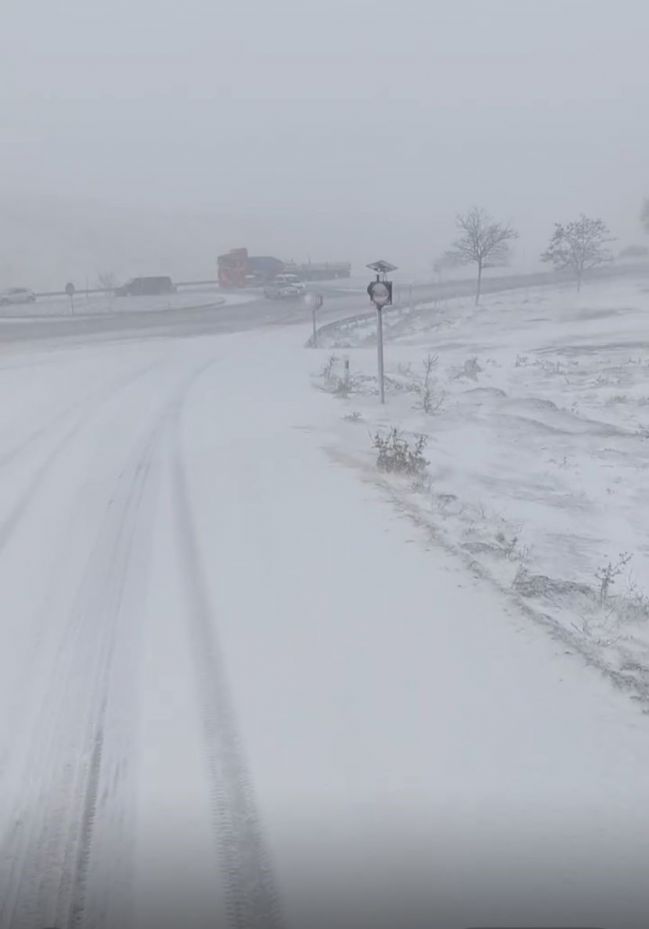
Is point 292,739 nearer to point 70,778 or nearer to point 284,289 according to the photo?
point 70,778

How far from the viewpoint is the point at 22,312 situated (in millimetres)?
51938

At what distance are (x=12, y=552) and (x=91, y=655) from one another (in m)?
2.52

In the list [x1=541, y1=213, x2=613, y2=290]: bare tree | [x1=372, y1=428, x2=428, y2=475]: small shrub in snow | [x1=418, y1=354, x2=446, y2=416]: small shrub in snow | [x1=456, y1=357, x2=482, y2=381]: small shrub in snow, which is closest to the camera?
[x1=372, y1=428, x2=428, y2=475]: small shrub in snow

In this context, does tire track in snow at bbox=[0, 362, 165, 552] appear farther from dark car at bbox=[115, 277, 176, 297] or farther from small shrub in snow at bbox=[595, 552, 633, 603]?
dark car at bbox=[115, 277, 176, 297]

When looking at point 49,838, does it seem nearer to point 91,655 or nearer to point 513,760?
point 91,655

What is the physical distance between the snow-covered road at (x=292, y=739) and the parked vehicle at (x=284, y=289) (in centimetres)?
4746

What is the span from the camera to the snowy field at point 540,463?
696 cm

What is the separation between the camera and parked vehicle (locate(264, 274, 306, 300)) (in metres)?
55.5

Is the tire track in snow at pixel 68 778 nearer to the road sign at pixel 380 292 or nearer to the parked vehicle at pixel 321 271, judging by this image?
the road sign at pixel 380 292

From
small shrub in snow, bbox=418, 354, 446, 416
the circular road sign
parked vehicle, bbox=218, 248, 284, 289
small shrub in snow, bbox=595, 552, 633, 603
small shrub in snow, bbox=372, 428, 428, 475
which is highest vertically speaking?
parked vehicle, bbox=218, 248, 284, 289

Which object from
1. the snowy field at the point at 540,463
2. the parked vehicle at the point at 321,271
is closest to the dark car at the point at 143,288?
the parked vehicle at the point at 321,271

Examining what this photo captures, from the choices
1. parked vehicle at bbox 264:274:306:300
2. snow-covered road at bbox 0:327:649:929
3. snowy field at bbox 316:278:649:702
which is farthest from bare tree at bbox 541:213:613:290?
snow-covered road at bbox 0:327:649:929

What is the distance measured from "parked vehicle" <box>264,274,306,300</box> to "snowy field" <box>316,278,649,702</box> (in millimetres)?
23314

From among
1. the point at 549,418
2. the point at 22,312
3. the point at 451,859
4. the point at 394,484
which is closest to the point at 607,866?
the point at 451,859
